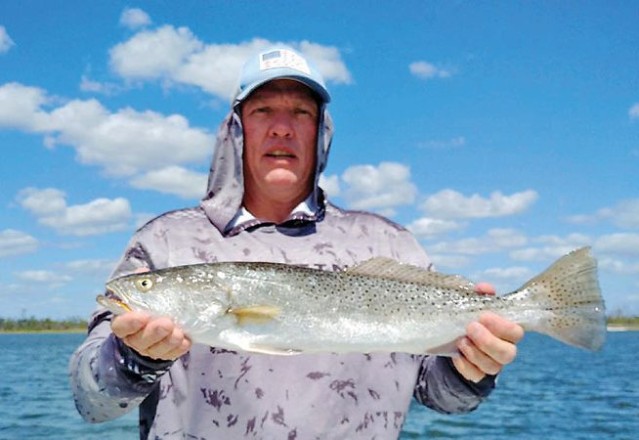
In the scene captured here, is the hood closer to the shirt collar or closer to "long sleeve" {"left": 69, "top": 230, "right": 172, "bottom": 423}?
the shirt collar

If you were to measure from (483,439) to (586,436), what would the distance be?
3685 millimetres

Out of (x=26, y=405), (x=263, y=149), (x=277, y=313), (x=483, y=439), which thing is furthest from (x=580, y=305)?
(x=26, y=405)

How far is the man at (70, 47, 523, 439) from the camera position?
4684 mm

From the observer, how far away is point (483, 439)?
24.8 metres

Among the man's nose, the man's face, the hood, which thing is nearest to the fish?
the hood

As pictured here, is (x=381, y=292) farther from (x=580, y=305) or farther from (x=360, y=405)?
(x=580, y=305)

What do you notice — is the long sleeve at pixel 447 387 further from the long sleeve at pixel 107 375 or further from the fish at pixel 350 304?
the long sleeve at pixel 107 375

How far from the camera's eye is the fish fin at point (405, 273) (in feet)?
16.5

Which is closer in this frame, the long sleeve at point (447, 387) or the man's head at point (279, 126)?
the long sleeve at point (447, 387)

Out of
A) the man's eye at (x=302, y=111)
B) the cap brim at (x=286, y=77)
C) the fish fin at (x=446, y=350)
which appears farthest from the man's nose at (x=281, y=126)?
the fish fin at (x=446, y=350)

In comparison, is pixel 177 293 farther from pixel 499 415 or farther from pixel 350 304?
pixel 499 415

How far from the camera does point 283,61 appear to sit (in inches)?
216

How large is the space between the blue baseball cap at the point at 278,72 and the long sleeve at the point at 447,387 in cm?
195

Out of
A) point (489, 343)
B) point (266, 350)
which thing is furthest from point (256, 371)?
point (489, 343)
